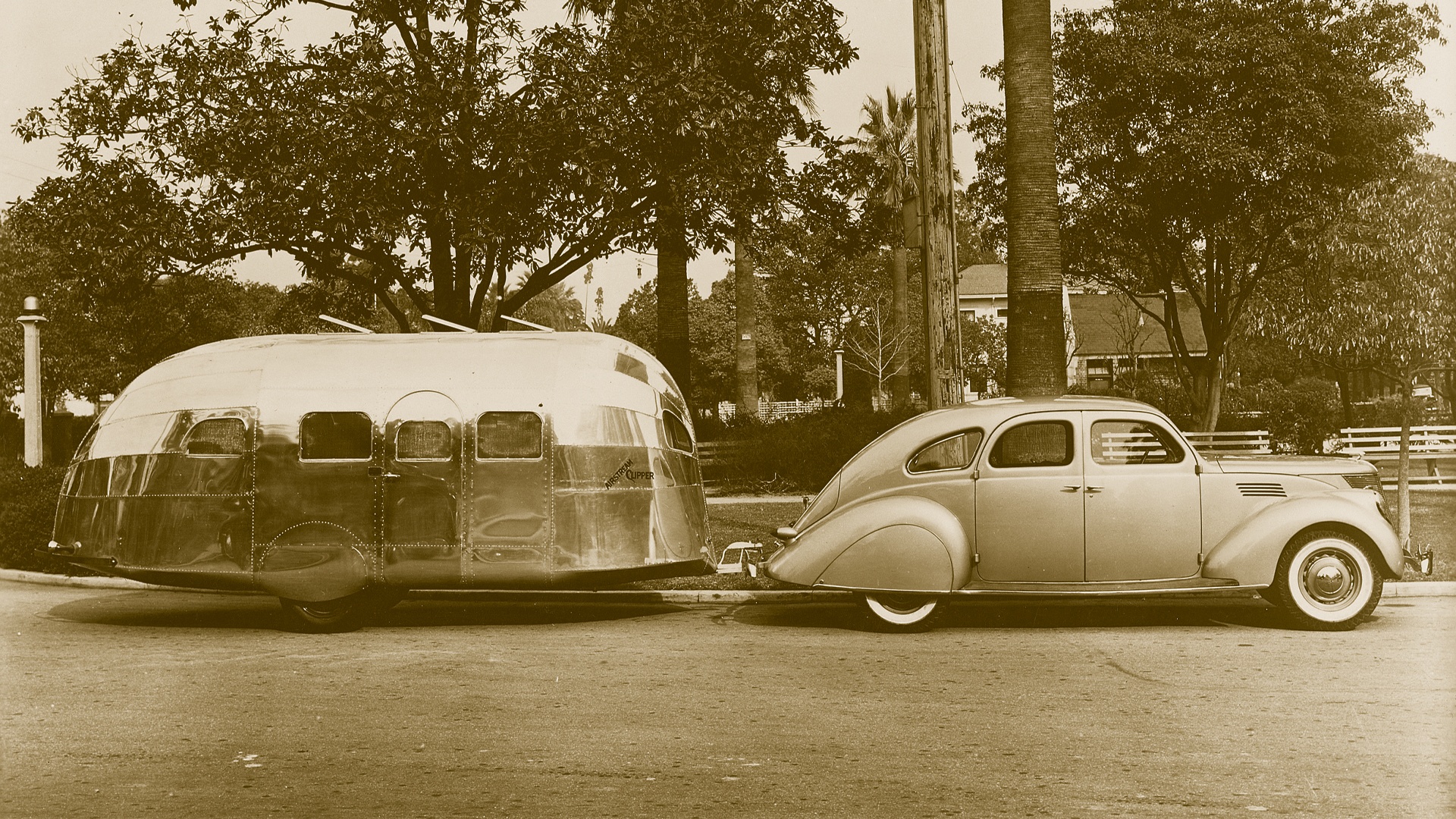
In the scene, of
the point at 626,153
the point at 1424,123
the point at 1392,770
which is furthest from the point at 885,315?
the point at 1392,770

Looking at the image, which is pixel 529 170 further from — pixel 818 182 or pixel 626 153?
pixel 818 182

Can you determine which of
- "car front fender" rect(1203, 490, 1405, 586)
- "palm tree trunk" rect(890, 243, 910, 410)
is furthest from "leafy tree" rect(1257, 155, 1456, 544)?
"palm tree trunk" rect(890, 243, 910, 410)

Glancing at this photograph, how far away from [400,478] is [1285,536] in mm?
7124

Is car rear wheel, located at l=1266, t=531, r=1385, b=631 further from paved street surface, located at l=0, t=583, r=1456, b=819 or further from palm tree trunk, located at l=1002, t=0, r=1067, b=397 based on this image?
palm tree trunk, located at l=1002, t=0, r=1067, b=397

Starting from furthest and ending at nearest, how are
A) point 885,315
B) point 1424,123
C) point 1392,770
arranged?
point 885,315 → point 1424,123 → point 1392,770

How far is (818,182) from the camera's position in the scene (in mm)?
20328

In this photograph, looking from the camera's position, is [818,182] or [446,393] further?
[818,182]

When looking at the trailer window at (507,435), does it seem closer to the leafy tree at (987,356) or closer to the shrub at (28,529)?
the shrub at (28,529)

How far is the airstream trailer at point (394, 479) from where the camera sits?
Result: 1093 centimetres

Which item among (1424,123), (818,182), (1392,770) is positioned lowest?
(1392,770)

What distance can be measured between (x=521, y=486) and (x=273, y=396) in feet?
7.43

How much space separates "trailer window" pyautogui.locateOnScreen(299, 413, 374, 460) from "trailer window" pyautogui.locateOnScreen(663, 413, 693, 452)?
8.48 feet

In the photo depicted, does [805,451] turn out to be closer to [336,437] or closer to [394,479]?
[394,479]

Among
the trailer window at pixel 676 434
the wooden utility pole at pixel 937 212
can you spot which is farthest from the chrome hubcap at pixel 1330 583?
the trailer window at pixel 676 434
